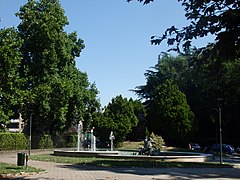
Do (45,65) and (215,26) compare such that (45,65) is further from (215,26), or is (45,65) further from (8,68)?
(215,26)

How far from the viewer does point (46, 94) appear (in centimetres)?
4231

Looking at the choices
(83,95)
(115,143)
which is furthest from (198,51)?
(115,143)

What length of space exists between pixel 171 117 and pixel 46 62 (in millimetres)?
17911

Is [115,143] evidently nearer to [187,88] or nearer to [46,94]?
[46,94]

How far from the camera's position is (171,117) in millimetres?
50312

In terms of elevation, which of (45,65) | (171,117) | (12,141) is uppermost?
(45,65)

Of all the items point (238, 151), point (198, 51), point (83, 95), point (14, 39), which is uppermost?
point (14, 39)

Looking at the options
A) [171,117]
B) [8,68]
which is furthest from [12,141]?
[171,117]

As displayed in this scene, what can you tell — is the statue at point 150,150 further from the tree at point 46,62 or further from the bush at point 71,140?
the bush at point 71,140

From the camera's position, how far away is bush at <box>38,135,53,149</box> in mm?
47969

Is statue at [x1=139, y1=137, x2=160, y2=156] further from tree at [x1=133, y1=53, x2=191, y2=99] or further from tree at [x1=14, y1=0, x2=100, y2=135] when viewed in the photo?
tree at [x1=133, y1=53, x2=191, y2=99]

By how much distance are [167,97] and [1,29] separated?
2612 cm

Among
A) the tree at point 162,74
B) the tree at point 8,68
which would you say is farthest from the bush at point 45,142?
the tree at point 162,74

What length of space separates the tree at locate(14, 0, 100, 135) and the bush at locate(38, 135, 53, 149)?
167 cm
